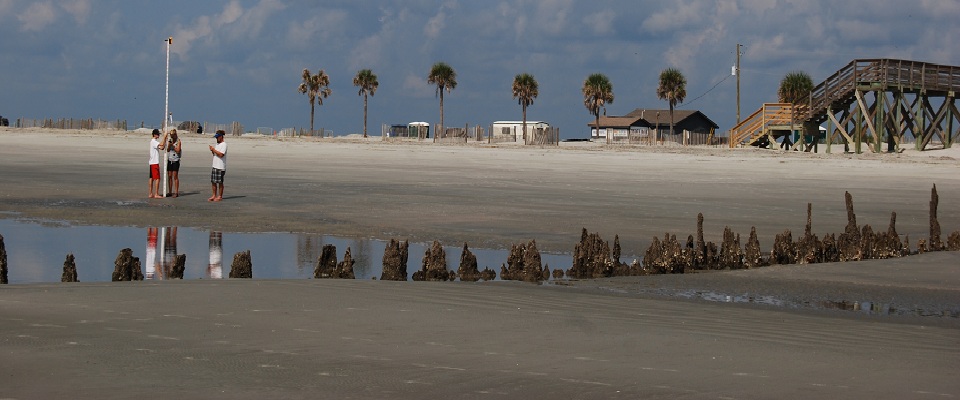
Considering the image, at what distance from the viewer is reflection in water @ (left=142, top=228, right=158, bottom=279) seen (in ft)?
45.5

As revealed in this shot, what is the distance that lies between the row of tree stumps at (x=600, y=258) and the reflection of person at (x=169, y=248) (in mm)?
1005

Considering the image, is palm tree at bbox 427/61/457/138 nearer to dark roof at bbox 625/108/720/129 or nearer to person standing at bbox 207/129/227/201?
dark roof at bbox 625/108/720/129

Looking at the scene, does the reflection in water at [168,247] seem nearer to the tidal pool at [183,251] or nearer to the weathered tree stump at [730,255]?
the tidal pool at [183,251]

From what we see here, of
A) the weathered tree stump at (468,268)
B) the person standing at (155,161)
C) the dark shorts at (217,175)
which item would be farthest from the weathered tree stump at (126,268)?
the person standing at (155,161)

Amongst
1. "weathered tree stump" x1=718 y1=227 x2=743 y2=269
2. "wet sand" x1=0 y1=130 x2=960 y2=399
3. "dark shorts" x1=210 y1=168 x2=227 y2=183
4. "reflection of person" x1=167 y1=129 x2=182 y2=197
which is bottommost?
"wet sand" x1=0 y1=130 x2=960 y2=399

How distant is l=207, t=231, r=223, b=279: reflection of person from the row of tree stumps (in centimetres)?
48

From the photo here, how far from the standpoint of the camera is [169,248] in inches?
643

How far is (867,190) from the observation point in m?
29.2

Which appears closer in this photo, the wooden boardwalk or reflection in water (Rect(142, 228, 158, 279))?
reflection in water (Rect(142, 228, 158, 279))

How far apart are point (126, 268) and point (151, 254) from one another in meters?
4.17

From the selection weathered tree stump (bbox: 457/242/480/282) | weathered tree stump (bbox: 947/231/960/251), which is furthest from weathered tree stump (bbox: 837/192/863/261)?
weathered tree stump (bbox: 457/242/480/282)

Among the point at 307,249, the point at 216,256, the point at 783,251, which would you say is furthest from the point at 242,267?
the point at 783,251

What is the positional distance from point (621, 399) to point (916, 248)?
12.3m

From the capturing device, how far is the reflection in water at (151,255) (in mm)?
13866
